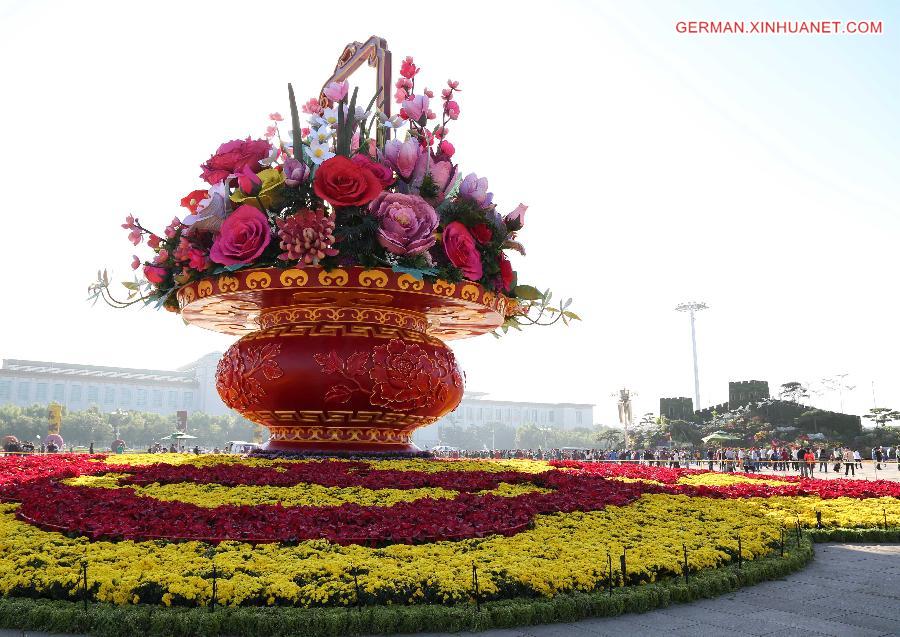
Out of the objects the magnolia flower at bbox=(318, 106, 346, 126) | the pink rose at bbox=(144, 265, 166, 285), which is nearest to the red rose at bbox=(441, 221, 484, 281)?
the magnolia flower at bbox=(318, 106, 346, 126)

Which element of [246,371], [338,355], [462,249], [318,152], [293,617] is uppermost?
[318,152]

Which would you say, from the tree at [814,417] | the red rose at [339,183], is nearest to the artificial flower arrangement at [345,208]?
the red rose at [339,183]

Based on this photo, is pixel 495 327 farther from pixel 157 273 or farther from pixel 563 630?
pixel 563 630

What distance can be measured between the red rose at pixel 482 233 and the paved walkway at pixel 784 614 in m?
5.21

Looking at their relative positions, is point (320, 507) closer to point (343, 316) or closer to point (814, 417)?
point (343, 316)

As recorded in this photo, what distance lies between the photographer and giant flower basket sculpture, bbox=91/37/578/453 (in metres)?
8.11

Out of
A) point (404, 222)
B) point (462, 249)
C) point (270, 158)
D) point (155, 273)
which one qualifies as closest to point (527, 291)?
point (462, 249)

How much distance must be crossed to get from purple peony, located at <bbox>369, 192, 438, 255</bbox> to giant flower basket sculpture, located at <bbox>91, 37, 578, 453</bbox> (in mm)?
16

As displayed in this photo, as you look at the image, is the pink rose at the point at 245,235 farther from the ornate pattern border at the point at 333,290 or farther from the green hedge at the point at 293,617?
the green hedge at the point at 293,617

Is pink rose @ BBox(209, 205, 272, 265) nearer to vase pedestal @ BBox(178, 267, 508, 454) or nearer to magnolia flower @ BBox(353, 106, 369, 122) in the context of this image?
vase pedestal @ BBox(178, 267, 508, 454)

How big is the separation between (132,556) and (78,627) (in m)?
0.67

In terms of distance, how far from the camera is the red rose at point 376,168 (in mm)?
8031

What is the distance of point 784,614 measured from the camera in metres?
3.89

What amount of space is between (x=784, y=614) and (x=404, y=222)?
5.42 metres
